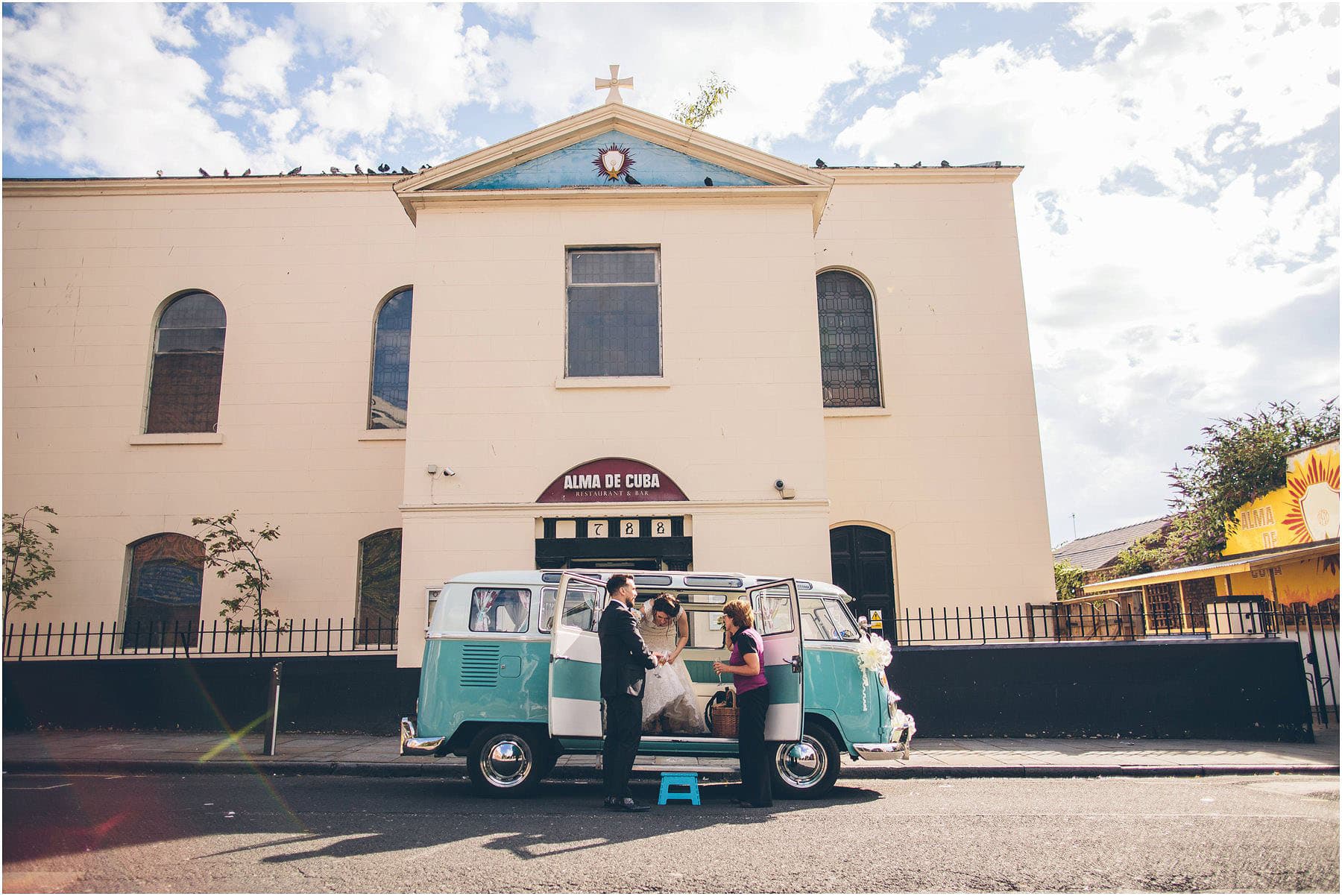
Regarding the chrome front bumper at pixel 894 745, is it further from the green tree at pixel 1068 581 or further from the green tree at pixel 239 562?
the green tree at pixel 1068 581

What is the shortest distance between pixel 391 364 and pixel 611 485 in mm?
6376

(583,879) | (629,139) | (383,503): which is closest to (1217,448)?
(629,139)

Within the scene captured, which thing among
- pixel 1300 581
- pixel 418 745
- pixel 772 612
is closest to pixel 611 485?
pixel 772 612

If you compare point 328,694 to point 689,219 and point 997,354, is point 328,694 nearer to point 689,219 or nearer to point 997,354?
point 689,219

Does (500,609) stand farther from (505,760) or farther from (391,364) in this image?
(391,364)

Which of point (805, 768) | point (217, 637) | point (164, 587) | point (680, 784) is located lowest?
point (680, 784)

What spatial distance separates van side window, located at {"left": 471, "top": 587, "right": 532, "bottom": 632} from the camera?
8664 mm

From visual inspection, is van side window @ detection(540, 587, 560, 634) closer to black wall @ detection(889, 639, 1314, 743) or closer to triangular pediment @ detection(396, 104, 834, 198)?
black wall @ detection(889, 639, 1314, 743)

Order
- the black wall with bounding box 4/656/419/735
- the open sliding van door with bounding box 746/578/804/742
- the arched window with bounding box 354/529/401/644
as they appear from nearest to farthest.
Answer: the open sliding van door with bounding box 746/578/804/742 → the black wall with bounding box 4/656/419/735 → the arched window with bounding box 354/529/401/644

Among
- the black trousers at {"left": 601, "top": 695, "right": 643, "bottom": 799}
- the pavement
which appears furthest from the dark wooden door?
the black trousers at {"left": 601, "top": 695, "right": 643, "bottom": 799}

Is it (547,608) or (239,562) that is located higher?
(239,562)

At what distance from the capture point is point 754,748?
787 cm

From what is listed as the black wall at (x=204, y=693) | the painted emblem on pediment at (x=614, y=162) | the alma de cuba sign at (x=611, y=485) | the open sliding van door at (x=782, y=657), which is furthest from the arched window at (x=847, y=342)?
→ the black wall at (x=204, y=693)

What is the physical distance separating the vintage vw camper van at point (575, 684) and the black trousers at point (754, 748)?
23 centimetres
